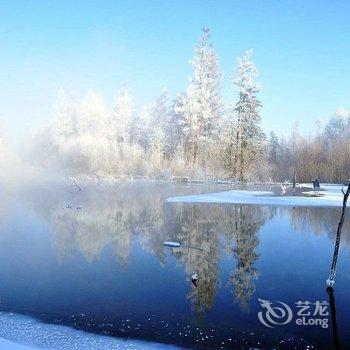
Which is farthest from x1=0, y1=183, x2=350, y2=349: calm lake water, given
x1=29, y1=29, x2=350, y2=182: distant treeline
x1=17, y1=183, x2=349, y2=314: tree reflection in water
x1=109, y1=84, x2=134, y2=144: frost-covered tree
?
x1=109, y1=84, x2=134, y2=144: frost-covered tree

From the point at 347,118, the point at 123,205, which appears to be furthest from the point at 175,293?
the point at 347,118

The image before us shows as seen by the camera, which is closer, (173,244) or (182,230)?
(173,244)

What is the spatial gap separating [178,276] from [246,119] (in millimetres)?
37150

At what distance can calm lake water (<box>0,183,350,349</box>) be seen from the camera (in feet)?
22.1

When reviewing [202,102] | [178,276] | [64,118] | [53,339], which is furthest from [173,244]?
[64,118]

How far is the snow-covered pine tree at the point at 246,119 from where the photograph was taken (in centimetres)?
4422

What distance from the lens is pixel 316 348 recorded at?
6094 mm

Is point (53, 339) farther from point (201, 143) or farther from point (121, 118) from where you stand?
point (121, 118)

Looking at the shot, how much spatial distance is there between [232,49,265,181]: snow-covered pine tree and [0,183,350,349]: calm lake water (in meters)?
26.0

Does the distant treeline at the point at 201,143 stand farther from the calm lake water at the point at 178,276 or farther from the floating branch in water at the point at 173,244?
the floating branch in water at the point at 173,244

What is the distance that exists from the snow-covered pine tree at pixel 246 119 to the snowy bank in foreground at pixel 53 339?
126 feet

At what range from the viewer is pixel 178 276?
9680mm

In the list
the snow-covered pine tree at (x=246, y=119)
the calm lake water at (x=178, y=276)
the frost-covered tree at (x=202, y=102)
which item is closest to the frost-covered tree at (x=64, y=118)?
the frost-covered tree at (x=202, y=102)

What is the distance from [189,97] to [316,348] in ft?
158
